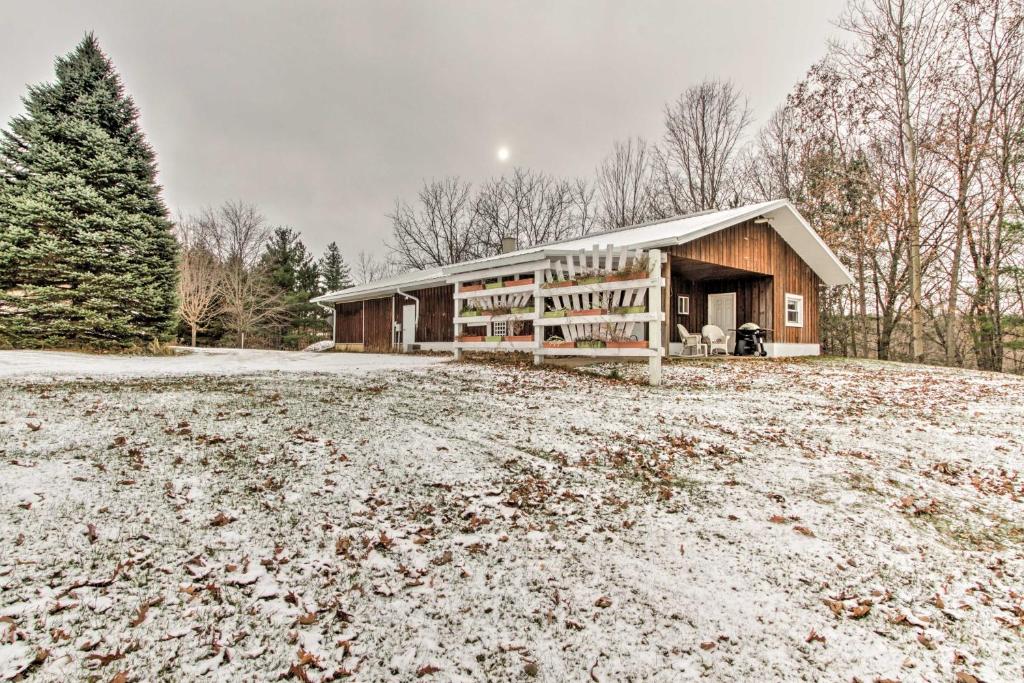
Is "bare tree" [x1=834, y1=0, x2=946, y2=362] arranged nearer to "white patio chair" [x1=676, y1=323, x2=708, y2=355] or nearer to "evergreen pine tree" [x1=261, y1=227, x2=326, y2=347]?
"white patio chair" [x1=676, y1=323, x2=708, y2=355]

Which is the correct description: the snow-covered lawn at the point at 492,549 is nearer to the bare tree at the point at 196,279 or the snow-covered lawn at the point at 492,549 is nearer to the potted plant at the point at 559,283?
the potted plant at the point at 559,283

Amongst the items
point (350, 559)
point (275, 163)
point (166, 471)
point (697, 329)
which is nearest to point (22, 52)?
point (275, 163)

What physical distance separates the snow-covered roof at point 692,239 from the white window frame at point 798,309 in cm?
154

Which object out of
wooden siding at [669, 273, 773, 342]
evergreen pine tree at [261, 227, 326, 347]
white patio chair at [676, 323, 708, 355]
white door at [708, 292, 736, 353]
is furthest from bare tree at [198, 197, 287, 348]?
white door at [708, 292, 736, 353]

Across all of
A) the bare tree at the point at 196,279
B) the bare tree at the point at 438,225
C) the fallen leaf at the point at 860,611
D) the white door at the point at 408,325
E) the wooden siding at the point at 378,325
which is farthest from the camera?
the bare tree at the point at 438,225

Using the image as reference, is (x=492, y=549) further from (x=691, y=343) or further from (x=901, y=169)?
(x=901, y=169)

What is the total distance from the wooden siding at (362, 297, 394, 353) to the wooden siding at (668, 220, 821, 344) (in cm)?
1164

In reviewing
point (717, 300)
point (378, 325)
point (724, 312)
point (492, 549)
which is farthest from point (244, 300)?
point (492, 549)

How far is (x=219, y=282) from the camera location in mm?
26078

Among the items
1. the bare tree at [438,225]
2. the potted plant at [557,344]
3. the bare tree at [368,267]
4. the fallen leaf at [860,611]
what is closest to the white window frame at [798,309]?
the potted plant at [557,344]

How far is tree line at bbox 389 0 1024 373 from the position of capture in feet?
46.1

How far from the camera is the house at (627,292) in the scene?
27.2 ft

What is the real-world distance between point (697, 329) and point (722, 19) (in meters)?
10.1

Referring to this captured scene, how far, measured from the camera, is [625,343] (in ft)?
26.1
